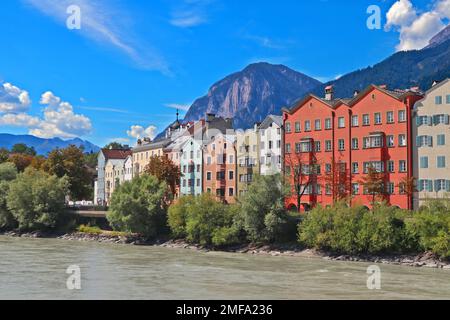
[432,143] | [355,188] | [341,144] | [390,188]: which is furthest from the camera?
[341,144]

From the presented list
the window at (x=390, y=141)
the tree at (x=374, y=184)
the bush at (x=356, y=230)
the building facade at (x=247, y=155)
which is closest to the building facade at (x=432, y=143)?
the window at (x=390, y=141)

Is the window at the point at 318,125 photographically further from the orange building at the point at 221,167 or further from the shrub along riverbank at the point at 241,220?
the orange building at the point at 221,167

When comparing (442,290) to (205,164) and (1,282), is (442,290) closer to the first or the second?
(1,282)

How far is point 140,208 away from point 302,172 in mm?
21020

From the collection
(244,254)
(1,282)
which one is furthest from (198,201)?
(1,282)

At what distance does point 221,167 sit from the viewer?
84375 mm

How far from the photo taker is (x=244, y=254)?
188 feet

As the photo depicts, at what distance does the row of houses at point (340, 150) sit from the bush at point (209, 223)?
20.5 ft

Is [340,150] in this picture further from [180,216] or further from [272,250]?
[180,216]

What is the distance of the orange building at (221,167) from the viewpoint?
82.9 metres

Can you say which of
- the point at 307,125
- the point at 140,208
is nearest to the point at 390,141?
the point at 307,125

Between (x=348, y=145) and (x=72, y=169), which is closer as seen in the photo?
(x=348, y=145)

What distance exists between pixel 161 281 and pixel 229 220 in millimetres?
25524

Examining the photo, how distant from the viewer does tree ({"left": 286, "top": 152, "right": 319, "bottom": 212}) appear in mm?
71000
